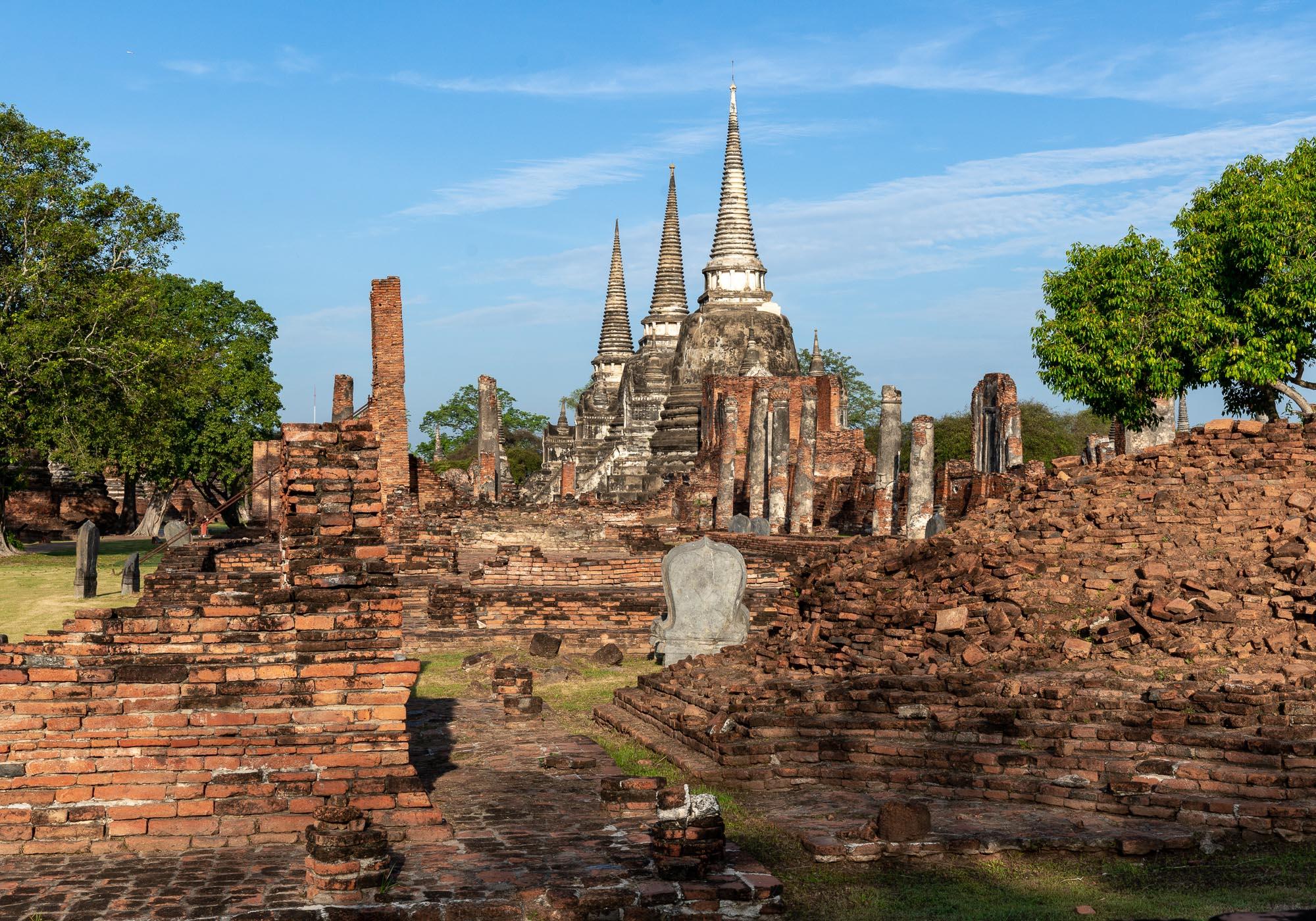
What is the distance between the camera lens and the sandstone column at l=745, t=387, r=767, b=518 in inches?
1262

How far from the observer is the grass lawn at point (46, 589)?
1732 cm

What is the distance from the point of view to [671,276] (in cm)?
5912

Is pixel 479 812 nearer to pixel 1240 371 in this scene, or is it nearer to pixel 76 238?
pixel 1240 371

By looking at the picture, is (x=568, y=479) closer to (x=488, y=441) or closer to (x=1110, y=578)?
(x=488, y=441)

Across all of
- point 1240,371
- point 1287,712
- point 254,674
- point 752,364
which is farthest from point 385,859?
point 752,364

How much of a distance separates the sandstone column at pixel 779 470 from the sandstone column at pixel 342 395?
943 centimetres

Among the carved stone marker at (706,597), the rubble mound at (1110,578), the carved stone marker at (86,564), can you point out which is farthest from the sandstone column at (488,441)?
the rubble mound at (1110,578)

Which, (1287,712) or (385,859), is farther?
(1287,712)

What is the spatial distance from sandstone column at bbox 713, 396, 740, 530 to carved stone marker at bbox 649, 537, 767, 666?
58.8ft

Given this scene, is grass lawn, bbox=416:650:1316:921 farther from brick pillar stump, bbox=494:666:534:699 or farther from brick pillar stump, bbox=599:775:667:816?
brick pillar stump, bbox=494:666:534:699

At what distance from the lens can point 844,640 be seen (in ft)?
33.1

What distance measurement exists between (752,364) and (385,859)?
4244 cm

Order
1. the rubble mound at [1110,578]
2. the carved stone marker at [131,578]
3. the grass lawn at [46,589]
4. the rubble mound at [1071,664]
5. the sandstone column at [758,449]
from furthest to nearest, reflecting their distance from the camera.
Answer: the sandstone column at [758,449] → the carved stone marker at [131,578] → the grass lawn at [46,589] → the rubble mound at [1110,578] → the rubble mound at [1071,664]

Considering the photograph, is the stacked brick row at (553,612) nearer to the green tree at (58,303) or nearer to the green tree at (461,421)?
the green tree at (58,303)
